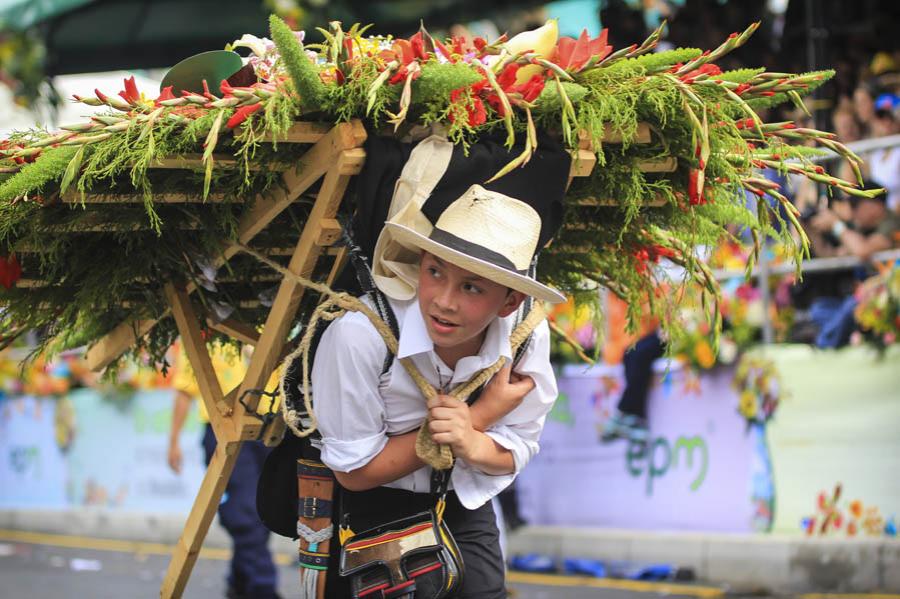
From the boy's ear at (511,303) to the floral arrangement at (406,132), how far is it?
35 centimetres

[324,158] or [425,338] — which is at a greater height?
[324,158]

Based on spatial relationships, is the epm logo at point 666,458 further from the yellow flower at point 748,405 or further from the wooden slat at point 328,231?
the wooden slat at point 328,231

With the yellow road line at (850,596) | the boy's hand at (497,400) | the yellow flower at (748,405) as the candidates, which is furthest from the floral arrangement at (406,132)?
the yellow flower at (748,405)

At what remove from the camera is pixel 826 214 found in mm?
7691

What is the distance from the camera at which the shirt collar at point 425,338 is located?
309 cm

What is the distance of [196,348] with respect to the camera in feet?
13.1

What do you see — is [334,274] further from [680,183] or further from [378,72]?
[680,183]

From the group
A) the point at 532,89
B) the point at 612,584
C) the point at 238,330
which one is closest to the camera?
the point at 532,89

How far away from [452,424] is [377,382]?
23cm

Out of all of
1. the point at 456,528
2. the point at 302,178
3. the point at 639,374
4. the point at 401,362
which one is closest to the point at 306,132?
the point at 302,178

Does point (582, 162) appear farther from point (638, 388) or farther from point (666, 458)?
point (666, 458)

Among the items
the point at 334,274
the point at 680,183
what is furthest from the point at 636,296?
the point at 334,274

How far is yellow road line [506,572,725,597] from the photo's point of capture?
7238 mm

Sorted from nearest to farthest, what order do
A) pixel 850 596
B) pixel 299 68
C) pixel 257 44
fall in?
pixel 299 68, pixel 257 44, pixel 850 596
